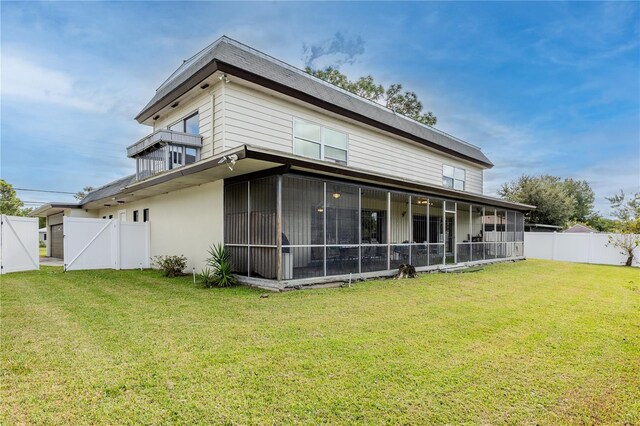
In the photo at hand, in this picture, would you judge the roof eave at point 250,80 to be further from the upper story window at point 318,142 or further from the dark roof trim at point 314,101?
the upper story window at point 318,142

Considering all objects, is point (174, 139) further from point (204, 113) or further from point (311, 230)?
point (311, 230)

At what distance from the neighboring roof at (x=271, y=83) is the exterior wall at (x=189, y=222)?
10.1 ft

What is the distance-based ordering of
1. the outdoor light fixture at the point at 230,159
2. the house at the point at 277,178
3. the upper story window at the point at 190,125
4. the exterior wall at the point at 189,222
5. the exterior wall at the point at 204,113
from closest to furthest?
the outdoor light fixture at the point at 230,159, the house at the point at 277,178, the exterior wall at the point at 204,113, the exterior wall at the point at 189,222, the upper story window at the point at 190,125

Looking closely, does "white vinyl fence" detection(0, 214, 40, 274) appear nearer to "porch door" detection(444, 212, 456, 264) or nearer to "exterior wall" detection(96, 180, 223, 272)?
"exterior wall" detection(96, 180, 223, 272)

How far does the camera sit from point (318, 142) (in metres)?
11.3

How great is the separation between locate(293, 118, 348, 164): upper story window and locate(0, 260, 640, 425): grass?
558cm

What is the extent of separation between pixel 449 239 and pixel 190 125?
12.7 metres

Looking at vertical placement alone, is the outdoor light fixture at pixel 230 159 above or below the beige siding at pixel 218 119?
below

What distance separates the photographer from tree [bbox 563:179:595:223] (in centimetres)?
3972

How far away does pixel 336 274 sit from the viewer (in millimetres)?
9297

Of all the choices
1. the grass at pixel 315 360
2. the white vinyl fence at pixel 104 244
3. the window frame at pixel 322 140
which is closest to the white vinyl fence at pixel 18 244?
the white vinyl fence at pixel 104 244

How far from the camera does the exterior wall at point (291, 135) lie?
9141mm

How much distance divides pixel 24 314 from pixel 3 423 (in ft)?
13.5

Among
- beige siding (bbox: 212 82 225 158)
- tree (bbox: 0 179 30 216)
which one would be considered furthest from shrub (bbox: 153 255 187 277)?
tree (bbox: 0 179 30 216)
